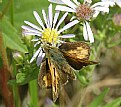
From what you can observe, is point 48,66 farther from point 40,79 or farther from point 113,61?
point 113,61

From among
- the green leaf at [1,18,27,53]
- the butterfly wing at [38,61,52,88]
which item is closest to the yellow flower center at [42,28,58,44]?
the green leaf at [1,18,27,53]

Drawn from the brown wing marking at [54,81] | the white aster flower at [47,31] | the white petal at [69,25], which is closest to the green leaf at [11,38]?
the white aster flower at [47,31]

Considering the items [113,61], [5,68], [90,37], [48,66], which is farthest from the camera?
[113,61]

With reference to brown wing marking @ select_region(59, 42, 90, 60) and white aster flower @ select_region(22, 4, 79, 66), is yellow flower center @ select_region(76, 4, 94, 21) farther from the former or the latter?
brown wing marking @ select_region(59, 42, 90, 60)

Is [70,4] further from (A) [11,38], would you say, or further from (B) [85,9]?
(A) [11,38]

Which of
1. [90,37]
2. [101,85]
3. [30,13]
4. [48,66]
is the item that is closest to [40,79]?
[48,66]

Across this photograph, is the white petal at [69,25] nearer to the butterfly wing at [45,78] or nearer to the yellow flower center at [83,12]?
the yellow flower center at [83,12]

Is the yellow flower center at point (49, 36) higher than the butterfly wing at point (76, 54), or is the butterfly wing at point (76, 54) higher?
the yellow flower center at point (49, 36)
